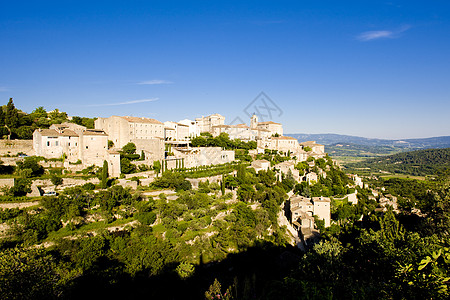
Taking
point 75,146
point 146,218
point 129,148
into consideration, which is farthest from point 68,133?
point 146,218

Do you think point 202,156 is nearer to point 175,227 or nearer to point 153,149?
point 153,149

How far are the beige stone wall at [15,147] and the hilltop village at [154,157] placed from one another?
1.31 ft

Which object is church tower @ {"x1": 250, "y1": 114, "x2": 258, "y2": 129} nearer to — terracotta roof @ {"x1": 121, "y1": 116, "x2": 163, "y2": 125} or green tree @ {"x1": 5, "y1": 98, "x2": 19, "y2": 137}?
terracotta roof @ {"x1": 121, "y1": 116, "x2": 163, "y2": 125}

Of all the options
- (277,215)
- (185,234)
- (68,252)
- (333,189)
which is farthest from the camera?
(333,189)

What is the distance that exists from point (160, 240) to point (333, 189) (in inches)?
1078

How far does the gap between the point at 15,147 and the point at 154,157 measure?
13.2 meters

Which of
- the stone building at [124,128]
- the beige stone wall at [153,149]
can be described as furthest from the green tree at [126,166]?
the stone building at [124,128]

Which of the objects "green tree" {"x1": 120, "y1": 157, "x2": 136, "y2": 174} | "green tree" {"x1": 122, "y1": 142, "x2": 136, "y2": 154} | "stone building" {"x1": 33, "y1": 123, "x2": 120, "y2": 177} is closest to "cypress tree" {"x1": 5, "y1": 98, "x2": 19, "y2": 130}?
"stone building" {"x1": 33, "y1": 123, "x2": 120, "y2": 177}

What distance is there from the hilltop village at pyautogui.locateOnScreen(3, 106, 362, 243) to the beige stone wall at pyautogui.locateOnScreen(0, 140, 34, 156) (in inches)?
15.7

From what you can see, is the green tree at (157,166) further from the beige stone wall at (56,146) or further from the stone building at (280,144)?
the stone building at (280,144)

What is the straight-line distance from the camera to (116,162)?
24953 millimetres

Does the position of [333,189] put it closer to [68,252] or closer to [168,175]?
[168,175]

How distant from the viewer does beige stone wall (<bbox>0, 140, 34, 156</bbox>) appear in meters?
23.5

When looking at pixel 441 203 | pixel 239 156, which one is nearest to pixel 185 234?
pixel 441 203
